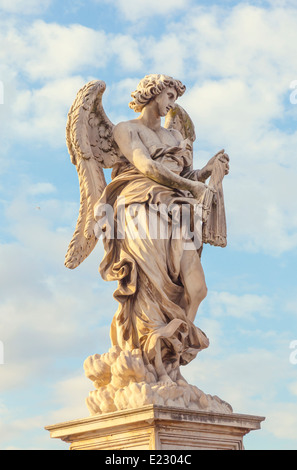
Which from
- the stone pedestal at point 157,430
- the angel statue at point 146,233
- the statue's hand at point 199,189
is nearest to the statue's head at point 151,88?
the angel statue at point 146,233

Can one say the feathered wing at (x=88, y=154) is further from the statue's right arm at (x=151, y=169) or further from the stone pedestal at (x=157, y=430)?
the stone pedestal at (x=157, y=430)

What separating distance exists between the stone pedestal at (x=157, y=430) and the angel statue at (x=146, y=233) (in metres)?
0.18

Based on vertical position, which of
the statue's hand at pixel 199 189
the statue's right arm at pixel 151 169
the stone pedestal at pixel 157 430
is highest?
the statue's right arm at pixel 151 169

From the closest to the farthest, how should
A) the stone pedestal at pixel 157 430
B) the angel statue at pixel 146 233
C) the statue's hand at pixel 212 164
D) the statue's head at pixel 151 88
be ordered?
the stone pedestal at pixel 157 430 < the angel statue at pixel 146 233 < the statue's head at pixel 151 88 < the statue's hand at pixel 212 164

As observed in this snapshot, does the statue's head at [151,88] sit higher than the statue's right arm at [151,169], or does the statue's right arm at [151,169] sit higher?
the statue's head at [151,88]

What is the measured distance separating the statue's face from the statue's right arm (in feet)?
1.44

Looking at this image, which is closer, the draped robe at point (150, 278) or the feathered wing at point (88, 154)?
the draped robe at point (150, 278)

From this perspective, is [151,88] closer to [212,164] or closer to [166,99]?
[166,99]

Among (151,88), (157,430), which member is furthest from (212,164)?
(157,430)

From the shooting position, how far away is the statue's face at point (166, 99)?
8078mm

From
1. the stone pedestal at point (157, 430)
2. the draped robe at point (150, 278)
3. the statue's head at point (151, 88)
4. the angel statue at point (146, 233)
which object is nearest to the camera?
the stone pedestal at point (157, 430)

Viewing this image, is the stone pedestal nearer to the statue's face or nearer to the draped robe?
the draped robe

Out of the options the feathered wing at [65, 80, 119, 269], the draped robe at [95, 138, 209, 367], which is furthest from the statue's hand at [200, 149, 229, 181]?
the feathered wing at [65, 80, 119, 269]
